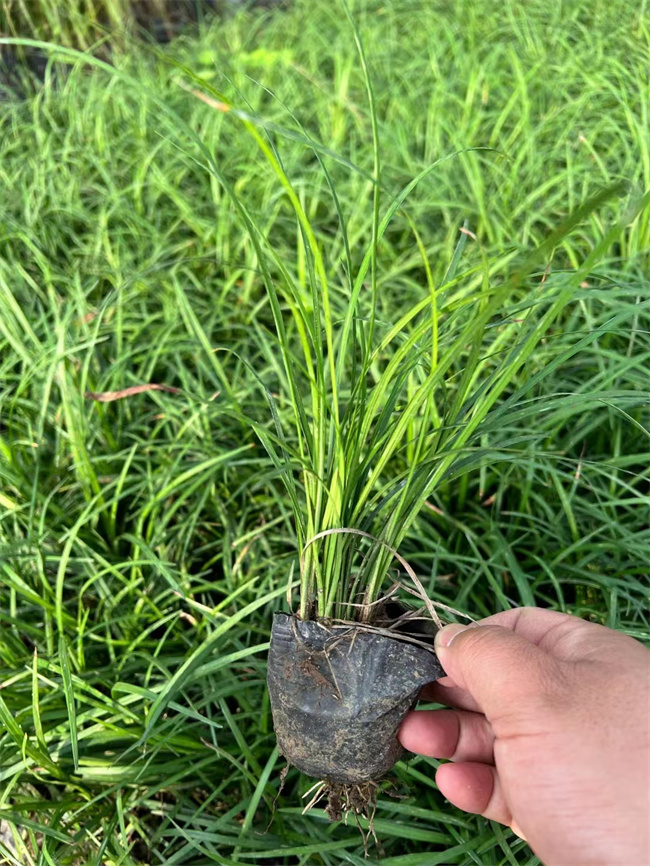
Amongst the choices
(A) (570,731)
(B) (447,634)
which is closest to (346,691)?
(B) (447,634)

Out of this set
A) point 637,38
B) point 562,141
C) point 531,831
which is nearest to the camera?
point 531,831

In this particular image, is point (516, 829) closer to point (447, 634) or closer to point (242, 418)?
point (447, 634)

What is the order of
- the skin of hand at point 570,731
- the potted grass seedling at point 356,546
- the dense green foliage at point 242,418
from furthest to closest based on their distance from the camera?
1. the dense green foliage at point 242,418
2. the potted grass seedling at point 356,546
3. the skin of hand at point 570,731

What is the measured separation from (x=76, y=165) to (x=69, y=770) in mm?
1980

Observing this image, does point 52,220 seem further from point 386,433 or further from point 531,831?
point 531,831

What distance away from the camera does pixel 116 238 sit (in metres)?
1.91

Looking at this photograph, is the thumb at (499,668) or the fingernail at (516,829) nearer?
the thumb at (499,668)

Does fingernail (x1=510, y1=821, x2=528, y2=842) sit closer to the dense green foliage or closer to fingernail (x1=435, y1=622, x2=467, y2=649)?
the dense green foliage

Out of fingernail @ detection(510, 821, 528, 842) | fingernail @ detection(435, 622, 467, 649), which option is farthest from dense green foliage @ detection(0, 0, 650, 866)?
fingernail @ detection(435, 622, 467, 649)

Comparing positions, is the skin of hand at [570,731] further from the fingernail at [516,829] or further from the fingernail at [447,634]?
the fingernail at [516,829]

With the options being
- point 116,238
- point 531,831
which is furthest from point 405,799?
point 116,238

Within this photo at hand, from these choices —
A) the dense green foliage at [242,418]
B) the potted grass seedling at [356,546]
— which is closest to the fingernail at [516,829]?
the dense green foliage at [242,418]

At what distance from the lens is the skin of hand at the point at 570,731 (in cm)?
63

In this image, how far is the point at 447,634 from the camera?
784mm
